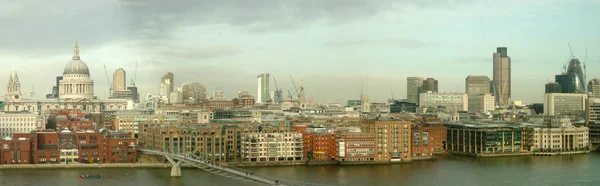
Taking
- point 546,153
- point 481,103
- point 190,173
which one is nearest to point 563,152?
point 546,153

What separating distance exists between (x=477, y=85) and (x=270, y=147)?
9916 cm

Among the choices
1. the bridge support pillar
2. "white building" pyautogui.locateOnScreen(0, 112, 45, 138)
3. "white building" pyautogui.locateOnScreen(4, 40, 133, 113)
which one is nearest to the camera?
the bridge support pillar

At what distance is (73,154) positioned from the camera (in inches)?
1582

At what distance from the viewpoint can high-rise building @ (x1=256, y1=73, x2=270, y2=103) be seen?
127m

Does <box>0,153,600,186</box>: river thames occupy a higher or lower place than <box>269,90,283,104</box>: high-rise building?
lower

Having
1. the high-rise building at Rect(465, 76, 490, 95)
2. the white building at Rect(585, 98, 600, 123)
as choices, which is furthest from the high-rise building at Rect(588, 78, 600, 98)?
the white building at Rect(585, 98, 600, 123)

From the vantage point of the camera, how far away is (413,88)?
440 feet

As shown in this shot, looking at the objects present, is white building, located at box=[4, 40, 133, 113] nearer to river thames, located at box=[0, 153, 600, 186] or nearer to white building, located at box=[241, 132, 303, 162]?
white building, located at box=[241, 132, 303, 162]

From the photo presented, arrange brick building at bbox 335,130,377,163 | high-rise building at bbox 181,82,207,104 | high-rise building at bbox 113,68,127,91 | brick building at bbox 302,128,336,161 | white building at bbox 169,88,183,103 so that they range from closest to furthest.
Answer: brick building at bbox 335,130,377,163
brick building at bbox 302,128,336,161
high-rise building at bbox 113,68,127,91
white building at bbox 169,88,183,103
high-rise building at bbox 181,82,207,104

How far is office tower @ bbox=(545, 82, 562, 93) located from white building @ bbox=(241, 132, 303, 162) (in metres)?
86.7

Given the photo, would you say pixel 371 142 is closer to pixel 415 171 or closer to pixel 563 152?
pixel 415 171

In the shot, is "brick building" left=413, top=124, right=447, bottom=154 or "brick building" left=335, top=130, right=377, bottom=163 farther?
"brick building" left=413, top=124, right=447, bottom=154

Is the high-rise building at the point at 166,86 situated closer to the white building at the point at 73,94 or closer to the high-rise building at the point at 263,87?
the high-rise building at the point at 263,87

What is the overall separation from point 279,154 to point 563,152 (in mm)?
20162
